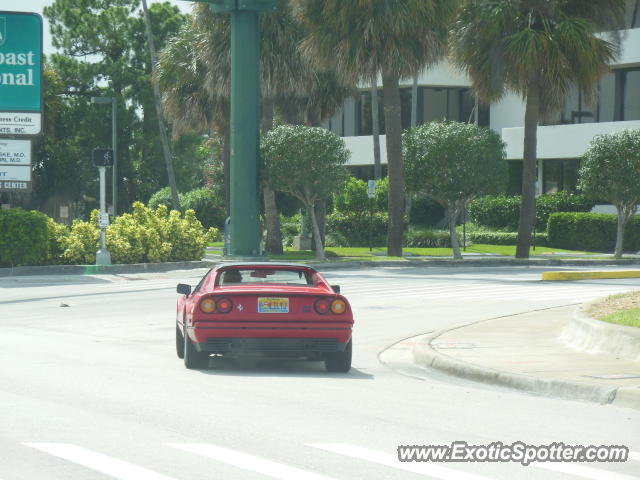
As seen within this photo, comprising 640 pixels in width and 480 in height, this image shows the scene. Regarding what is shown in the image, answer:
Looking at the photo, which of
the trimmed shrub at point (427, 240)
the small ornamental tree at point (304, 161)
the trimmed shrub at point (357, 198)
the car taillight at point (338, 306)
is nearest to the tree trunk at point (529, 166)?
the small ornamental tree at point (304, 161)

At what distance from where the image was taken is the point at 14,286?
28.8 m

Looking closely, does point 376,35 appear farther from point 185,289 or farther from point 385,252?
point 185,289

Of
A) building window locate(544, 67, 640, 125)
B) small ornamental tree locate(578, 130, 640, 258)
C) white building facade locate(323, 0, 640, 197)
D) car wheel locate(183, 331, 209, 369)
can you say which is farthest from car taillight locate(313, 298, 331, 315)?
building window locate(544, 67, 640, 125)

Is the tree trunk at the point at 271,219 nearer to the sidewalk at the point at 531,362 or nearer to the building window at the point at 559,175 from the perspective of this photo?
the building window at the point at 559,175

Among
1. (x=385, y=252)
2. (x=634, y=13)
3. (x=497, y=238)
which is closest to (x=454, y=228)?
(x=385, y=252)

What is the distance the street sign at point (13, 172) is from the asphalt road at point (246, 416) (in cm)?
1764

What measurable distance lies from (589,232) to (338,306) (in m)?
37.2

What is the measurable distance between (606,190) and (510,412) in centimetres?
3324

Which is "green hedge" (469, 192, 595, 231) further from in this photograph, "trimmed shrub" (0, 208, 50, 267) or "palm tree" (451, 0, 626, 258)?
"trimmed shrub" (0, 208, 50, 267)

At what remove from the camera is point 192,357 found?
12883 millimetres

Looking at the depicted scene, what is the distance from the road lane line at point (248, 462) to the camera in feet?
23.5

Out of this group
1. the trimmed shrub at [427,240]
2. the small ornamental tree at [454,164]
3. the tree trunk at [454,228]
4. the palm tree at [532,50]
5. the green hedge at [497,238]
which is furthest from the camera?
the trimmed shrub at [427,240]

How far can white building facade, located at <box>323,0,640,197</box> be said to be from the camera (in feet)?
171

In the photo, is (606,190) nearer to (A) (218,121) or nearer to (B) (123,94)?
(A) (218,121)
